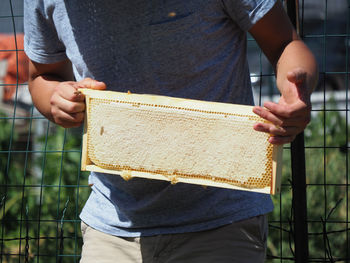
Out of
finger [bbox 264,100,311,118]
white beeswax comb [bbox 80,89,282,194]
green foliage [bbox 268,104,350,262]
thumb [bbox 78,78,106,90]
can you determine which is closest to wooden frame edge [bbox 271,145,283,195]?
white beeswax comb [bbox 80,89,282,194]

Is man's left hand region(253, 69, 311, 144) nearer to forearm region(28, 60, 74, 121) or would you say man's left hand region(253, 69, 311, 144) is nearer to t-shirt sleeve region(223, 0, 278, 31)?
t-shirt sleeve region(223, 0, 278, 31)

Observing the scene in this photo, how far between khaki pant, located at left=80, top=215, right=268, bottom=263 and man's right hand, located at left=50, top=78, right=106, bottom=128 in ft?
1.30

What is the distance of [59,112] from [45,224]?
7.18 ft

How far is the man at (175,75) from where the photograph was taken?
1.34 meters

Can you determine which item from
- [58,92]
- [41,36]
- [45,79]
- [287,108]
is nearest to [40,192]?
[45,79]

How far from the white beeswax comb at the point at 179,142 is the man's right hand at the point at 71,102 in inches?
0.7

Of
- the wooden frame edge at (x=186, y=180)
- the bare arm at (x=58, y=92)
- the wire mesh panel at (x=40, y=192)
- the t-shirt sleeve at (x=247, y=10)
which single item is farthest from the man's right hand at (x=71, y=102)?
the wire mesh panel at (x=40, y=192)

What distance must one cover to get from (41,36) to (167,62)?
1.52 feet

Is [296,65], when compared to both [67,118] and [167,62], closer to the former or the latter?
[167,62]

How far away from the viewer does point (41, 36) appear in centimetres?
159

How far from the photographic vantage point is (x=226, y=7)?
1.34m

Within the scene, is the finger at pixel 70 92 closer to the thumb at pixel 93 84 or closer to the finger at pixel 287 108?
the thumb at pixel 93 84

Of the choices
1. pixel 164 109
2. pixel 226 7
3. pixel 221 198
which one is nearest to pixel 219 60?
pixel 226 7

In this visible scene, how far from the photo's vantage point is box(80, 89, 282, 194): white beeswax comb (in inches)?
48.4
